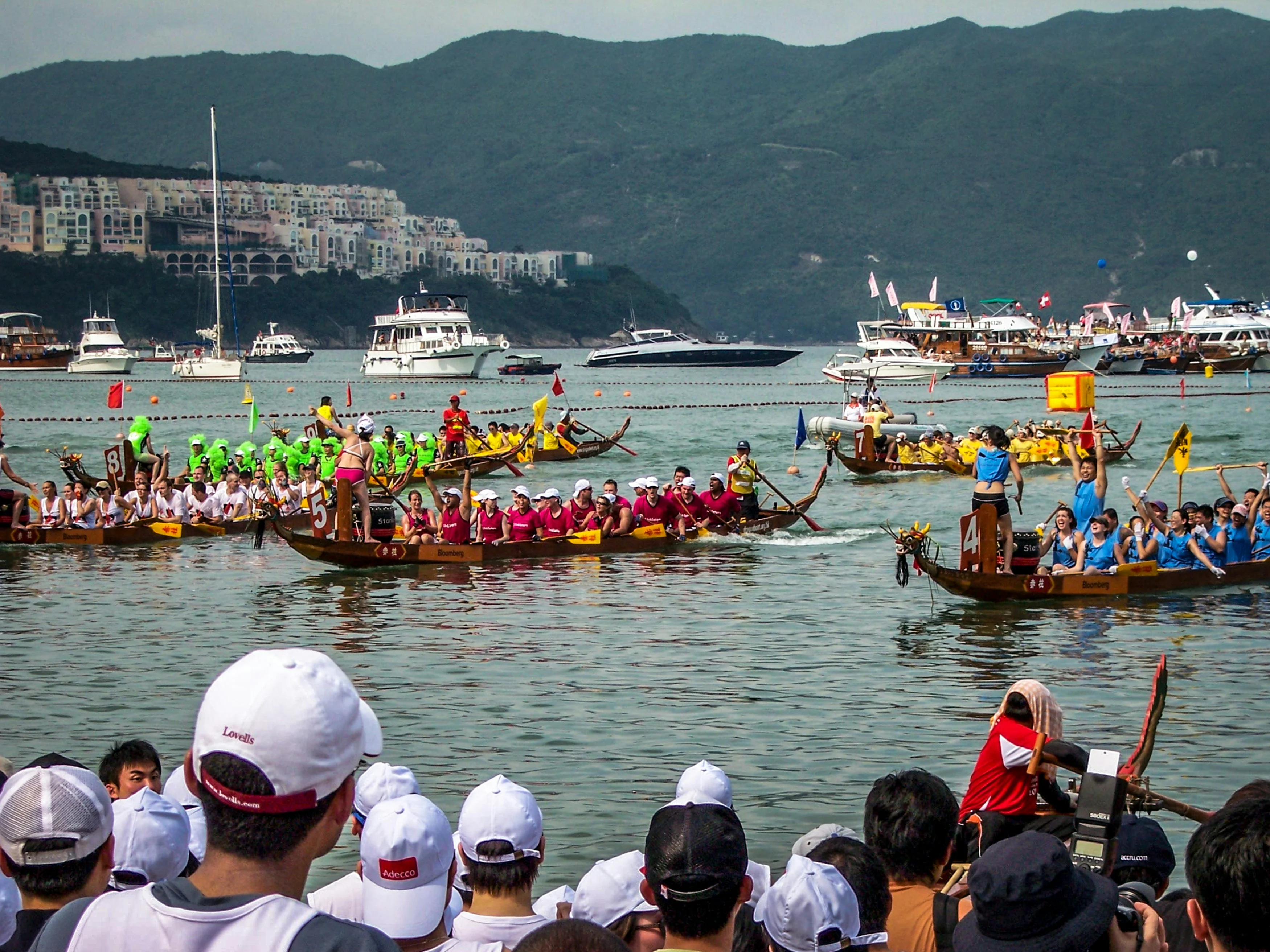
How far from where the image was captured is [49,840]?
4012 millimetres

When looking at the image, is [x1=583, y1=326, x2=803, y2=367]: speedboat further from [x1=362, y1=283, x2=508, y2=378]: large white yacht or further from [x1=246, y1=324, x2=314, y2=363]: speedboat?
[x1=246, y1=324, x2=314, y2=363]: speedboat

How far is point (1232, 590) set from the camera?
19.7 metres

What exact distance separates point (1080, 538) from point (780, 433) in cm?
3482

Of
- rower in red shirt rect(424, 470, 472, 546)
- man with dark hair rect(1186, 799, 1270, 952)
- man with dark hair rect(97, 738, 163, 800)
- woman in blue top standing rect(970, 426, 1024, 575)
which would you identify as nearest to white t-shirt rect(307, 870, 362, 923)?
man with dark hair rect(97, 738, 163, 800)

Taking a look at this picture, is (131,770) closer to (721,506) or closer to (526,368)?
(721,506)

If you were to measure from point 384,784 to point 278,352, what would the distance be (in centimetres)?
12761

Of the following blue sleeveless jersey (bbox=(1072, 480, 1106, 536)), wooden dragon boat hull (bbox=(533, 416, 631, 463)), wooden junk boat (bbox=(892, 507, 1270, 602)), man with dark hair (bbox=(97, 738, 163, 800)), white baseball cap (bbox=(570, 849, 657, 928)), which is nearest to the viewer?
white baseball cap (bbox=(570, 849, 657, 928))

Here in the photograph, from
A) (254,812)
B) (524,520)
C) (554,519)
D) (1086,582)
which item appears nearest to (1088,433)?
(1086,582)

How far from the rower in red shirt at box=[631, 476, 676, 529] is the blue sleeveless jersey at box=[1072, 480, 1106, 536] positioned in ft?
22.4

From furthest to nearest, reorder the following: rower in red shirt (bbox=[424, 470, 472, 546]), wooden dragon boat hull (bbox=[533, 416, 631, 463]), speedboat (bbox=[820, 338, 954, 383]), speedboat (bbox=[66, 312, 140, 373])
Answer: speedboat (bbox=[66, 312, 140, 373])
speedboat (bbox=[820, 338, 954, 383])
wooden dragon boat hull (bbox=[533, 416, 631, 463])
rower in red shirt (bbox=[424, 470, 472, 546])

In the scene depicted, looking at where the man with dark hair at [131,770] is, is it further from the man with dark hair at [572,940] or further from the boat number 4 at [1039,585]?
the boat number 4 at [1039,585]

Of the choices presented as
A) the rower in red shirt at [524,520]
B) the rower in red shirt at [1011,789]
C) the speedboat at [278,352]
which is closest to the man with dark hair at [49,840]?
the rower in red shirt at [1011,789]

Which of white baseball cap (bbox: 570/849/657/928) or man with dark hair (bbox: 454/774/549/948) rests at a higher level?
man with dark hair (bbox: 454/774/549/948)

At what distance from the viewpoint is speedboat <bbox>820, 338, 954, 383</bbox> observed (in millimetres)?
84875
